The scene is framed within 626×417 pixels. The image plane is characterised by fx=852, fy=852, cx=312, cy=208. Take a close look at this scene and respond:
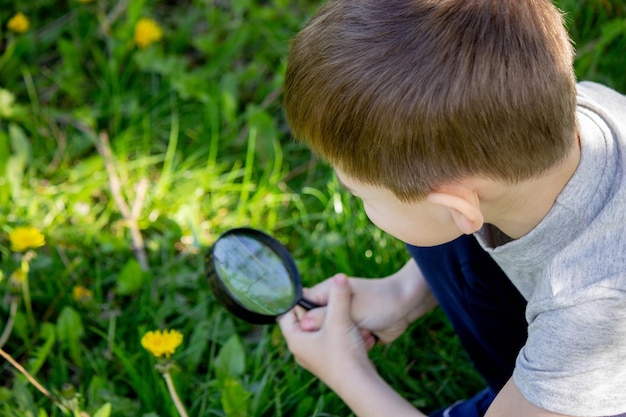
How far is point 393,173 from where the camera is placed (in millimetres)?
1184

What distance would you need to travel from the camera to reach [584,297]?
3.65ft

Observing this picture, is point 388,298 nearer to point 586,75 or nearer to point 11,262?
point 11,262

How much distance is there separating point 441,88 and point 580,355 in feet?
1.32

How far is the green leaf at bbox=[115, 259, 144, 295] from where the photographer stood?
74.2 inches

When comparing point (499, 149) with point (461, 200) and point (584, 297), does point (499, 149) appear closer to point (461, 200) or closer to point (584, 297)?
point (461, 200)

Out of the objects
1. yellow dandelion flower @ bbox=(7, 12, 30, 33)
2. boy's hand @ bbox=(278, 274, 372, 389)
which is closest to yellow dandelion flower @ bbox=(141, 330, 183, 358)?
boy's hand @ bbox=(278, 274, 372, 389)

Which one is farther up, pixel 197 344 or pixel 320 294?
pixel 320 294

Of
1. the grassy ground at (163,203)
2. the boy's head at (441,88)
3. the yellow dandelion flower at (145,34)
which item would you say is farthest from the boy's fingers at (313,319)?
the yellow dandelion flower at (145,34)

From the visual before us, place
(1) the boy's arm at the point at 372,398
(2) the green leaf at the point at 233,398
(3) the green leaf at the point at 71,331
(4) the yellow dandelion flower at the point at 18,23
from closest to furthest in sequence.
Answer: (1) the boy's arm at the point at 372,398 → (2) the green leaf at the point at 233,398 → (3) the green leaf at the point at 71,331 → (4) the yellow dandelion flower at the point at 18,23

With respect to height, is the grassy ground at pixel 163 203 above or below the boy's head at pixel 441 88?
below

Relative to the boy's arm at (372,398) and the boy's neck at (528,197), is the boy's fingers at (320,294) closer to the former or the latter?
the boy's arm at (372,398)

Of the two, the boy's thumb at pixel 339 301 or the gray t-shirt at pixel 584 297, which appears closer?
the gray t-shirt at pixel 584 297

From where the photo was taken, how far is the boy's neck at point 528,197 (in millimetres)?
1201

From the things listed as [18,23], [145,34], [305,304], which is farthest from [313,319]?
[18,23]
